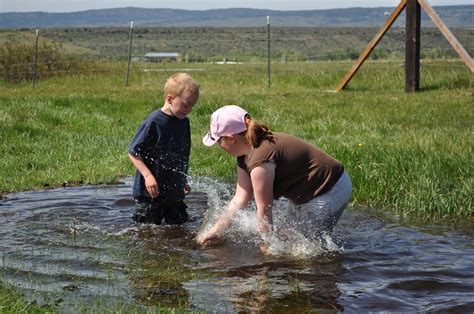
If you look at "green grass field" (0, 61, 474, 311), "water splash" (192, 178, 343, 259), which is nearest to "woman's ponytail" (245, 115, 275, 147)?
"water splash" (192, 178, 343, 259)

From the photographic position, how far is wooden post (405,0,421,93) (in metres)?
18.8

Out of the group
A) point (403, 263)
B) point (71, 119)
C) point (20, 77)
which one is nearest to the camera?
point (403, 263)

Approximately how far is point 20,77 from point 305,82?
30.7 feet

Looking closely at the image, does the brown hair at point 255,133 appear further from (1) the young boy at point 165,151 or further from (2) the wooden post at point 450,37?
(2) the wooden post at point 450,37

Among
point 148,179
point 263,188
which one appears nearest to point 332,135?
point 148,179

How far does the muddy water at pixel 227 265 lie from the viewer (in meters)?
5.77

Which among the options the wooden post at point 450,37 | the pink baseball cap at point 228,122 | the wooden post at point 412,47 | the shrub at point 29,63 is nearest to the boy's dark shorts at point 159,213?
the pink baseball cap at point 228,122

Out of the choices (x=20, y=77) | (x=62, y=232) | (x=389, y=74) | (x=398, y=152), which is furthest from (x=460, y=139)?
(x=20, y=77)

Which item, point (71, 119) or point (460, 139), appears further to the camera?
point (71, 119)

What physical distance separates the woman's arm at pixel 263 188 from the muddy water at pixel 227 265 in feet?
1.40

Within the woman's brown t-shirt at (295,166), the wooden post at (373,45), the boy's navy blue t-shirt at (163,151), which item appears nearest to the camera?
the woman's brown t-shirt at (295,166)

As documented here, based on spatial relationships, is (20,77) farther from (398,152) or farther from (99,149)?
(398,152)

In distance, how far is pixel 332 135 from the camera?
40.3ft

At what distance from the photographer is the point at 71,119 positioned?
46.7ft
